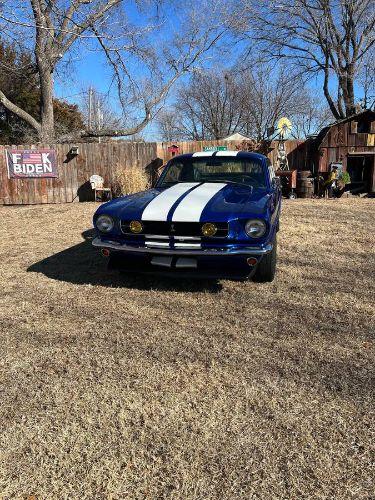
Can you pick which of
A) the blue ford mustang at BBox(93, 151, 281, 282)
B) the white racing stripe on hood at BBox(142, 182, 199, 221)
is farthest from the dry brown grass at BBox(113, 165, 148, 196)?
the blue ford mustang at BBox(93, 151, 281, 282)

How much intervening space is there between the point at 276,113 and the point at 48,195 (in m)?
28.0

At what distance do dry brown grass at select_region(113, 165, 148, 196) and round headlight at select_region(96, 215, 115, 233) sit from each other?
8.26m

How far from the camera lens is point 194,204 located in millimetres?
3889

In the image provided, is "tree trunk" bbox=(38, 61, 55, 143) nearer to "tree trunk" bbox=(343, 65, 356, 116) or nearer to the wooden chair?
the wooden chair

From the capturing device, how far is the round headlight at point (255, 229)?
3.63 meters

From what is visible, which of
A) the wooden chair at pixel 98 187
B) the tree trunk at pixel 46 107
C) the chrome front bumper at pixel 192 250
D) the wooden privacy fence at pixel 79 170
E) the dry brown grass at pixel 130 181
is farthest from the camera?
the tree trunk at pixel 46 107

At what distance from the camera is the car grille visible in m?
3.65

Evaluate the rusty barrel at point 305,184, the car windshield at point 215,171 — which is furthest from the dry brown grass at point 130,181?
the car windshield at point 215,171

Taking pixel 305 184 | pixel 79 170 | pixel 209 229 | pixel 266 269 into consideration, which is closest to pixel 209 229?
pixel 209 229

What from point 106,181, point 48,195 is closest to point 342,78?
point 106,181

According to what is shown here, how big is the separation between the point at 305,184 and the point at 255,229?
374 inches

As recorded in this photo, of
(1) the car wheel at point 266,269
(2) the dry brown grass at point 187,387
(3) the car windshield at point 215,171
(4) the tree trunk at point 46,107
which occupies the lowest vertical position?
(2) the dry brown grass at point 187,387

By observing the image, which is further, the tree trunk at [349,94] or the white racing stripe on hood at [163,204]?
the tree trunk at [349,94]

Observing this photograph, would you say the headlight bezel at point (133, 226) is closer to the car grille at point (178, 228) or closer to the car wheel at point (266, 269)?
the car grille at point (178, 228)
